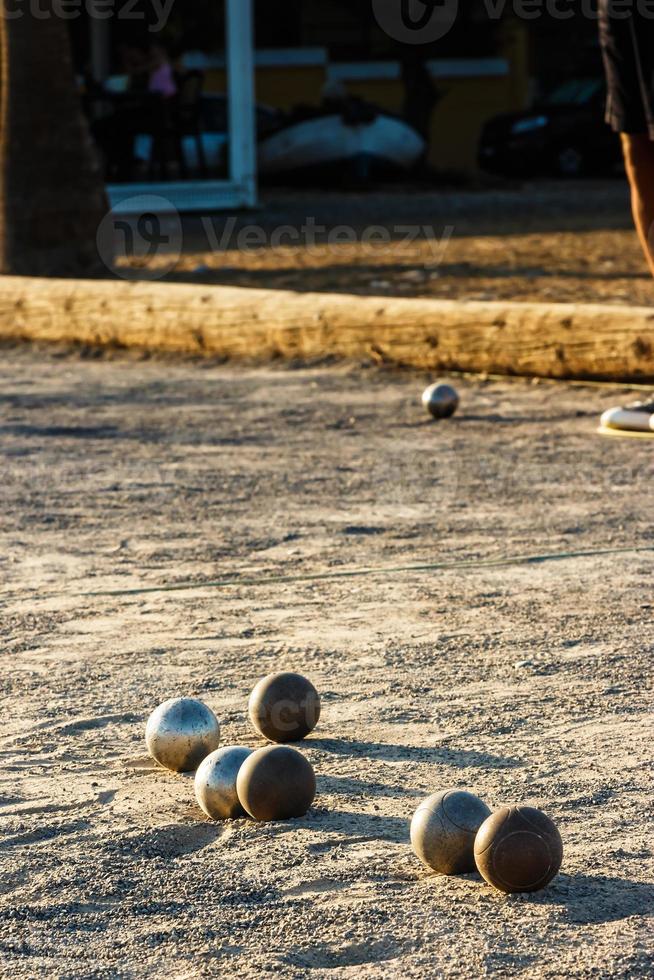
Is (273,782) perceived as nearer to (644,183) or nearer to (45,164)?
(644,183)

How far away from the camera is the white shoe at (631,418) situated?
6.77 metres

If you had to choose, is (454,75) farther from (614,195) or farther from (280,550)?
(280,550)

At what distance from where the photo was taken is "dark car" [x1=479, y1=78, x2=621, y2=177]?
26.6 m

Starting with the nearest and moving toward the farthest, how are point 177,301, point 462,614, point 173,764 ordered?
point 173,764 < point 462,614 < point 177,301

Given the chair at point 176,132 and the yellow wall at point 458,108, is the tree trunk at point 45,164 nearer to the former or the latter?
the chair at point 176,132

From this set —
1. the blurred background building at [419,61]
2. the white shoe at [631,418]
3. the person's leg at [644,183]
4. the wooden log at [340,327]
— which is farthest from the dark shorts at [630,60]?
the blurred background building at [419,61]

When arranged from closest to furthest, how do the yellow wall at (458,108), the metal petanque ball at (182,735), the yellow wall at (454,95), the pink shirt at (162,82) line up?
the metal petanque ball at (182,735)
the pink shirt at (162,82)
the yellow wall at (454,95)
the yellow wall at (458,108)

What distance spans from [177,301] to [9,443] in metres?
2.75

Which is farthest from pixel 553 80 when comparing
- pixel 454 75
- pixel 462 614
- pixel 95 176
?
pixel 462 614

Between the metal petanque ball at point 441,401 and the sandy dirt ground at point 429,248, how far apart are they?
347 cm

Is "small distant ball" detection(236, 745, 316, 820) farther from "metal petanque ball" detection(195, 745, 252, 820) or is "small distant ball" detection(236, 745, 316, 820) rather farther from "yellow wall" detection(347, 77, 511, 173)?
"yellow wall" detection(347, 77, 511, 173)

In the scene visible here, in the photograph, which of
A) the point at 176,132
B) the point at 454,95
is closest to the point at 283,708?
the point at 176,132

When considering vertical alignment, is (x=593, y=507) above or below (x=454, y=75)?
below

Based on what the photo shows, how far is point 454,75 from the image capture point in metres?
32.2
